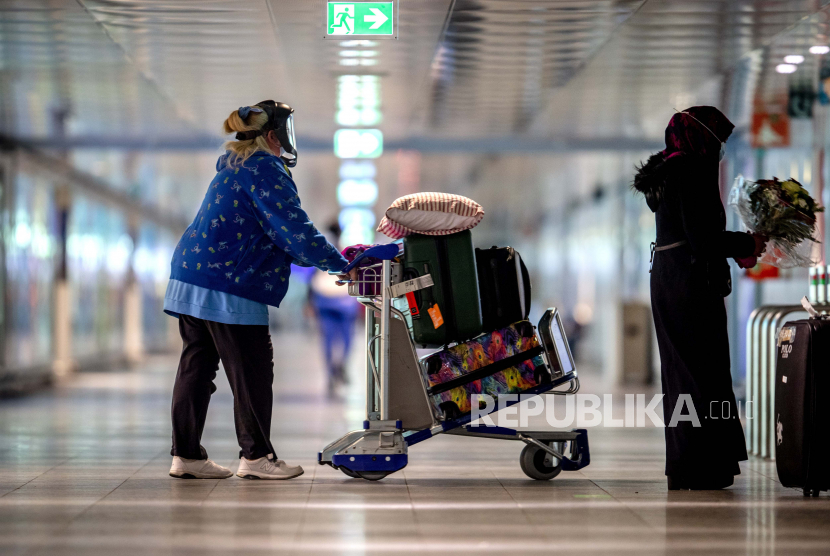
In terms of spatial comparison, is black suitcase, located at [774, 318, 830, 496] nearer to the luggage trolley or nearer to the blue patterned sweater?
the luggage trolley

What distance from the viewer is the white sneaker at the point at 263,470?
15.3ft

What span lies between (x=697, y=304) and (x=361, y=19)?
2939 millimetres

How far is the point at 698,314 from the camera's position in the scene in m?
4.44

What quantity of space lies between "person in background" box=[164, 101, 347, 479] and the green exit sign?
1637mm

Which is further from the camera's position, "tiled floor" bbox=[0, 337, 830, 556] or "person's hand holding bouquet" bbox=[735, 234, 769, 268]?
"person's hand holding bouquet" bbox=[735, 234, 769, 268]

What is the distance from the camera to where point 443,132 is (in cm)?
1073

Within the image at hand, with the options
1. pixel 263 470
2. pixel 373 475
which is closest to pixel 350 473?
pixel 373 475

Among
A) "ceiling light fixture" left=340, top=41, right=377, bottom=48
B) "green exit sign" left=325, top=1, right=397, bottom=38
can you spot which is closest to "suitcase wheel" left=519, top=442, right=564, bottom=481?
"green exit sign" left=325, top=1, right=397, bottom=38

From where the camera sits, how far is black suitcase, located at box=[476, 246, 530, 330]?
455 cm

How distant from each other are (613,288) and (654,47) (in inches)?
384

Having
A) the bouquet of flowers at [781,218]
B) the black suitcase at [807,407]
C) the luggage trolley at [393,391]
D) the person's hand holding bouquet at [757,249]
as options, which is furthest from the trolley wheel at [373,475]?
the bouquet of flowers at [781,218]

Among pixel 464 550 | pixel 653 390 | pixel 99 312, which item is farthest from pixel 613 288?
pixel 464 550

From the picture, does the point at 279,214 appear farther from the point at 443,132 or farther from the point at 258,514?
the point at 443,132

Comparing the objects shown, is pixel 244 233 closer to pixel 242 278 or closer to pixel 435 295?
pixel 242 278
